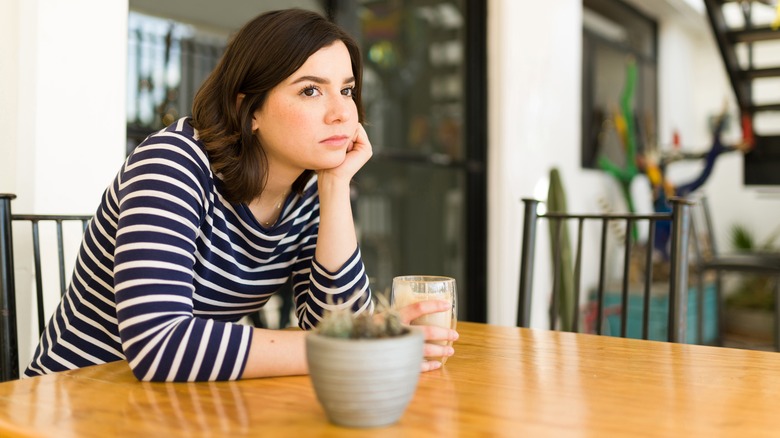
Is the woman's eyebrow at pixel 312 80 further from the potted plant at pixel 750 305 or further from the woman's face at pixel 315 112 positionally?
the potted plant at pixel 750 305

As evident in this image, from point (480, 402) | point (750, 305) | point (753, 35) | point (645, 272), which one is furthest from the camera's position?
point (750, 305)

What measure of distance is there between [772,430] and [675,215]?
0.76m

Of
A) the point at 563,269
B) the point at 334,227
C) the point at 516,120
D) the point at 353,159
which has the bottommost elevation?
the point at 563,269

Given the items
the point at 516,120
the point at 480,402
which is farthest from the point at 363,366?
the point at 516,120

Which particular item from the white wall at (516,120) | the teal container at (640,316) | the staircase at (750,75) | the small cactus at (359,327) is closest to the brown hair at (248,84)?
the small cactus at (359,327)

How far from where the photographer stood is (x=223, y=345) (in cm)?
89

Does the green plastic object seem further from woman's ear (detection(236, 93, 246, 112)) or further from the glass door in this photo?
woman's ear (detection(236, 93, 246, 112))

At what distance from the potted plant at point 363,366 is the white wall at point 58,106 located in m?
1.25

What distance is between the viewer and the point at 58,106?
5.66 feet

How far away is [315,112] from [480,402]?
1.87 ft

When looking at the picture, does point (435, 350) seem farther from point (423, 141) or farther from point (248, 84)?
point (423, 141)

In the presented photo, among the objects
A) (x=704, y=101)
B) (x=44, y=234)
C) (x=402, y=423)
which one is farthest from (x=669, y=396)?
(x=704, y=101)

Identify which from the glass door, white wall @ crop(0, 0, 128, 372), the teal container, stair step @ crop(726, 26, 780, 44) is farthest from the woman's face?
stair step @ crop(726, 26, 780, 44)

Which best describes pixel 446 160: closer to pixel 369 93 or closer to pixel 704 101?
pixel 369 93
